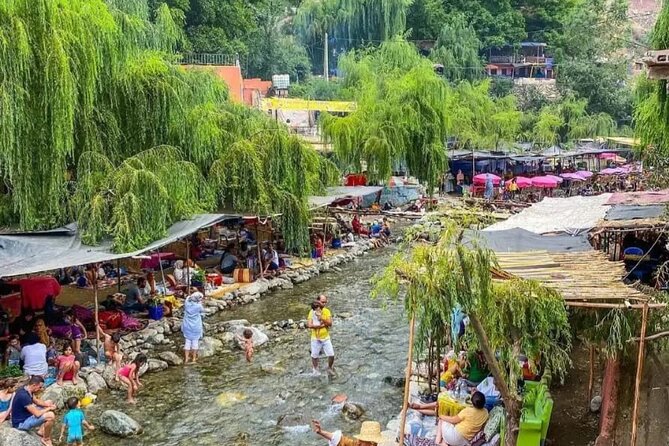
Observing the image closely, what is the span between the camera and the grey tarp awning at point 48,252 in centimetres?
1055

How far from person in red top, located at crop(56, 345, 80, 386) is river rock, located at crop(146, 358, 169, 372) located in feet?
4.57

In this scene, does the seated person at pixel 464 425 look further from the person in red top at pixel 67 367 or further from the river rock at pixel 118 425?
the person in red top at pixel 67 367

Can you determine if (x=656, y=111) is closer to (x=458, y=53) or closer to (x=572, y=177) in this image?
(x=572, y=177)

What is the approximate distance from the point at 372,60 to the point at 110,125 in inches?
1175

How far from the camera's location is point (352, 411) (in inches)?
383

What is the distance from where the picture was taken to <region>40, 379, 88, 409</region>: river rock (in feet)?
32.6

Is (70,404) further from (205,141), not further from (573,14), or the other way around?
(573,14)

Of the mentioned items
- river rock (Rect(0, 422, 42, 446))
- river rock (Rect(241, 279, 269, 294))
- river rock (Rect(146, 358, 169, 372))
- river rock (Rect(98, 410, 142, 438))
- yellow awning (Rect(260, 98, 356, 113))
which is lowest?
river rock (Rect(241, 279, 269, 294))

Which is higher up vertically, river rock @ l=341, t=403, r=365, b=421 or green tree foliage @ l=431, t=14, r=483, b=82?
green tree foliage @ l=431, t=14, r=483, b=82

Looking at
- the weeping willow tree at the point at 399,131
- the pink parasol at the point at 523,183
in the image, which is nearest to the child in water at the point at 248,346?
the weeping willow tree at the point at 399,131

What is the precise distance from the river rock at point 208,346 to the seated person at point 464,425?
20.1 feet

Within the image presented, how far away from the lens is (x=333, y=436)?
26.1 feet

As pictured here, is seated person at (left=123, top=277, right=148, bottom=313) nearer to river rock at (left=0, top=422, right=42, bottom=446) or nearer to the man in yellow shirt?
the man in yellow shirt

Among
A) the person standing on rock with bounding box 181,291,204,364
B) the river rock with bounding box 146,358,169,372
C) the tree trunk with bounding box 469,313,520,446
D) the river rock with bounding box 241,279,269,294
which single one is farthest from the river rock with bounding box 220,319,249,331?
the tree trunk with bounding box 469,313,520,446
